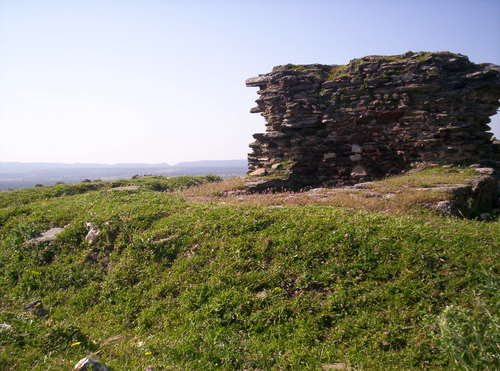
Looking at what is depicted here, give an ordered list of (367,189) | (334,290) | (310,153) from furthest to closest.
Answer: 1. (310,153)
2. (367,189)
3. (334,290)

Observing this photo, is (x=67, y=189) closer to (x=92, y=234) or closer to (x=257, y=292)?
(x=92, y=234)

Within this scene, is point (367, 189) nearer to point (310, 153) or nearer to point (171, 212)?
point (310, 153)

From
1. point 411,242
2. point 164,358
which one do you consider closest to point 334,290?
point 411,242

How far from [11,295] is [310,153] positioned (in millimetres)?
16643

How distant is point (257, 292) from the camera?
7.95 m

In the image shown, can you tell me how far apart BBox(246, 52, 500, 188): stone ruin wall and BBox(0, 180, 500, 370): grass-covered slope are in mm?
10465

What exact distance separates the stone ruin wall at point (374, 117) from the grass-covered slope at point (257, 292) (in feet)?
34.3

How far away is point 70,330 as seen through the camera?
7.13m

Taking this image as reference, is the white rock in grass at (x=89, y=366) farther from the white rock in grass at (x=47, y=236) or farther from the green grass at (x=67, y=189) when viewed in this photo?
the green grass at (x=67, y=189)

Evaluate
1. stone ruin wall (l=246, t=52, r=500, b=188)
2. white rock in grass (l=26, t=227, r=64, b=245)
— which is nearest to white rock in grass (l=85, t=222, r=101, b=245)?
white rock in grass (l=26, t=227, r=64, b=245)

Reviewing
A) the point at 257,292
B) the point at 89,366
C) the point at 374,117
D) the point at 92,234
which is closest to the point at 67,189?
the point at 92,234

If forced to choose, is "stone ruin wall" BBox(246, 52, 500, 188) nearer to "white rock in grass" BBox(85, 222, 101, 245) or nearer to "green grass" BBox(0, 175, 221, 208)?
"green grass" BBox(0, 175, 221, 208)

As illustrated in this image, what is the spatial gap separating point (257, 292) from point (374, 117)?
16.1 m

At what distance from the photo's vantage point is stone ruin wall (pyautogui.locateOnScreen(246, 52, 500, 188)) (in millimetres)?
19000
